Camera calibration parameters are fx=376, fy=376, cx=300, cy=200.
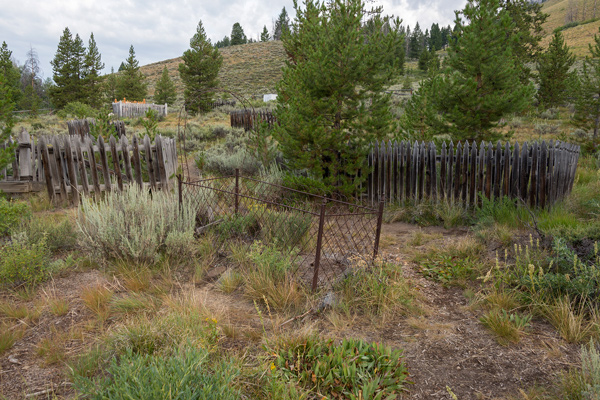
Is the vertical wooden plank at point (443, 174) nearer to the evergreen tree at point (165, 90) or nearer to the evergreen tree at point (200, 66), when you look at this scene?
the evergreen tree at point (200, 66)

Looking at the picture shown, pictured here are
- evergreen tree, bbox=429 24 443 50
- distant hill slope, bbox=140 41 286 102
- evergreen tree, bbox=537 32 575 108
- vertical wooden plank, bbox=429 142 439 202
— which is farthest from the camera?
evergreen tree, bbox=429 24 443 50

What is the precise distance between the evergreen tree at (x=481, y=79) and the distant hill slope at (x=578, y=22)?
57.2 m

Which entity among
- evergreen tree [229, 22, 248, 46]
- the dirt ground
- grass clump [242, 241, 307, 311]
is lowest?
the dirt ground

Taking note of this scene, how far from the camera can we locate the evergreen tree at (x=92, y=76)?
110ft

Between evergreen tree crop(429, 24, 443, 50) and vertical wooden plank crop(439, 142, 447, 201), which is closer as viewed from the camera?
vertical wooden plank crop(439, 142, 447, 201)

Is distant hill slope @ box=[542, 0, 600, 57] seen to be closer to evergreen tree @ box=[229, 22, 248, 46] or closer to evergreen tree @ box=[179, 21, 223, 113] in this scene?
evergreen tree @ box=[179, 21, 223, 113]

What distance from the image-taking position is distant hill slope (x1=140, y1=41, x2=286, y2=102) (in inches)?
2007

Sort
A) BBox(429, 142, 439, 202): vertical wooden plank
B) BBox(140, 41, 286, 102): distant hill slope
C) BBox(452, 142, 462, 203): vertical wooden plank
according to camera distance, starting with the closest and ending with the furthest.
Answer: BBox(452, 142, 462, 203): vertical wooden plank, BBox(429, 142, 439, 202): vertical wooden plank, BBox(140, 41, 286, 102): distant hill slope

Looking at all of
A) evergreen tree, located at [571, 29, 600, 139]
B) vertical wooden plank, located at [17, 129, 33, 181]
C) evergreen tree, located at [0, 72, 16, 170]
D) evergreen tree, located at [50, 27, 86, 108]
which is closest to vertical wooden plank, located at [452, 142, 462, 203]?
evergreen tree, located at [0, 72, 16, 170]

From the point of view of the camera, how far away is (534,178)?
7.04 meters

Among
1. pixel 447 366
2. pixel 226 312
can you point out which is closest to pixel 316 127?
pixel 226 312

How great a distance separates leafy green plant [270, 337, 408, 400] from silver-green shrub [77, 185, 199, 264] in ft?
8.46

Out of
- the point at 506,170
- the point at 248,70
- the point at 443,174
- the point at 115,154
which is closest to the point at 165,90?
the point at 248,70

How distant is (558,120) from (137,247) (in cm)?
2468
